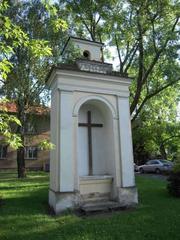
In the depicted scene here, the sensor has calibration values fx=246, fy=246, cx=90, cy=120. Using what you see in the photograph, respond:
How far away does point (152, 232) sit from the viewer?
19.7 ft

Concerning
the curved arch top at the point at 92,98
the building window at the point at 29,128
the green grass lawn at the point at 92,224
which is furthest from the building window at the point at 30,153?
the curved arch top at the point at 92,98

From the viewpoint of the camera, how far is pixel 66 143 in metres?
8.31

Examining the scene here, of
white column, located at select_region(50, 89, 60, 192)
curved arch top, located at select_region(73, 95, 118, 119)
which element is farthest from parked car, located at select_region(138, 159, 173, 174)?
white column, located at select_region(50, 89, 60, 192)

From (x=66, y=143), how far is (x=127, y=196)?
116 inches

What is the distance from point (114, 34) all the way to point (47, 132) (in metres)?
18.2

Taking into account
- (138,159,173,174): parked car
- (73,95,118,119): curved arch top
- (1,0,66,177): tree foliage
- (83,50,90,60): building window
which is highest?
(1,0,66,177): tree foliage

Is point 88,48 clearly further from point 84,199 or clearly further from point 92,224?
point 92,224

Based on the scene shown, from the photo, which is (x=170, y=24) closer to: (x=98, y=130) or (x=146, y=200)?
(x=98, y=130)

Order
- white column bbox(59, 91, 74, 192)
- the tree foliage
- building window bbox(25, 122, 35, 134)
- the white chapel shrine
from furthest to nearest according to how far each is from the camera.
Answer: building window bbox(25, 122, 35, 134) → the tree foliage → the white chapel shrine → white column bbox(59, 91, 74, 192)

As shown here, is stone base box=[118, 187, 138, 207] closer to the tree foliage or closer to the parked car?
the tree foliage

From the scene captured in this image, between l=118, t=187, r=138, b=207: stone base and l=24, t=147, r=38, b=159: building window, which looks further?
l=24, t=147, r=38, b=159: building window

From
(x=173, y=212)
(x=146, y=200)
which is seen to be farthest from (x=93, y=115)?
(x=173, y=212)

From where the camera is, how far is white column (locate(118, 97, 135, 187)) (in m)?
9.02

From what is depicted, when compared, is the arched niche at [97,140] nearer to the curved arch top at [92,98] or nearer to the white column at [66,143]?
the curved arch top at [92,98]
